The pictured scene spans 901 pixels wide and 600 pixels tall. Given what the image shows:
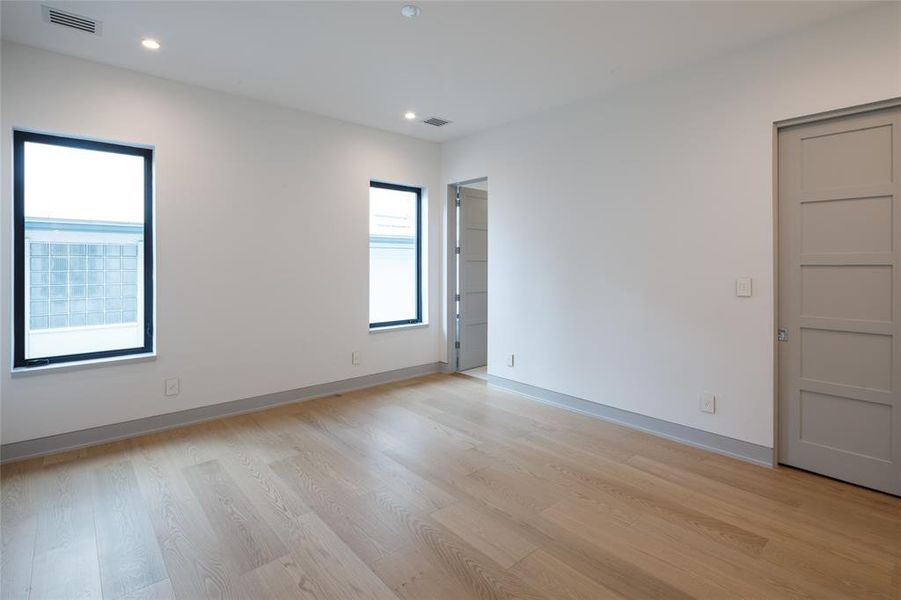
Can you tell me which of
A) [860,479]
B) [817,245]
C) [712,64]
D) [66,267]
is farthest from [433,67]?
[860,479]

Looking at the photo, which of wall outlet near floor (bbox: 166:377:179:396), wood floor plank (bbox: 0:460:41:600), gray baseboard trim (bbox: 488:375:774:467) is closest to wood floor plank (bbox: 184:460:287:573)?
wood floor plank (bbox: 0:460:41:600)

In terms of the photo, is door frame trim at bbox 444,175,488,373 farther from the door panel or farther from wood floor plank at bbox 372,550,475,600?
wood floor plank at bbox 372,550,475,600

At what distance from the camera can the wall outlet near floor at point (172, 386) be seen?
3697 mm


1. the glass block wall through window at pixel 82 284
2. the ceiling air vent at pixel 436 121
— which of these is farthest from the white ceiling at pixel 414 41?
the glass block wall through window at pixel 82 284

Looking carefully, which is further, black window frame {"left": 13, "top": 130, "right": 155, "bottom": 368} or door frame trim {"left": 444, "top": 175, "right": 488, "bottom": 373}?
door frame trim {"left": 444, "top": 175, "right": 488, "bottom": 373}

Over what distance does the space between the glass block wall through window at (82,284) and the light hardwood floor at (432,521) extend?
988mm

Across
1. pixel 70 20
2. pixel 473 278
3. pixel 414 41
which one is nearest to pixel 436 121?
pixel 414 41

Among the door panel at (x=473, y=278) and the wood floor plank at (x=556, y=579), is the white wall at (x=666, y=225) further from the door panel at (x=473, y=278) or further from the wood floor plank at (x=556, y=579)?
the wood floor plank at (x=556, y=579)

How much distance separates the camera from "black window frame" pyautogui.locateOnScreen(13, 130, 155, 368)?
123 inches

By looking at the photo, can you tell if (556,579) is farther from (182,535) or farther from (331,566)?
(182,535)

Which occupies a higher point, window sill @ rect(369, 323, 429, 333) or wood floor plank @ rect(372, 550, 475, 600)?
window sill @ rect(369, 323, 429, 333)

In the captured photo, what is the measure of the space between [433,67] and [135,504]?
345cm

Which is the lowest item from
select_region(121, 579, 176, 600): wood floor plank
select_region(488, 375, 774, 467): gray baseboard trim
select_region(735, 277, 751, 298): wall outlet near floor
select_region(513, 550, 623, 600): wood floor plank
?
select_region(121, 579, 176, 600): wood floor plank

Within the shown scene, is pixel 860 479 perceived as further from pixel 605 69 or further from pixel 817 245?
pixel 605 69
